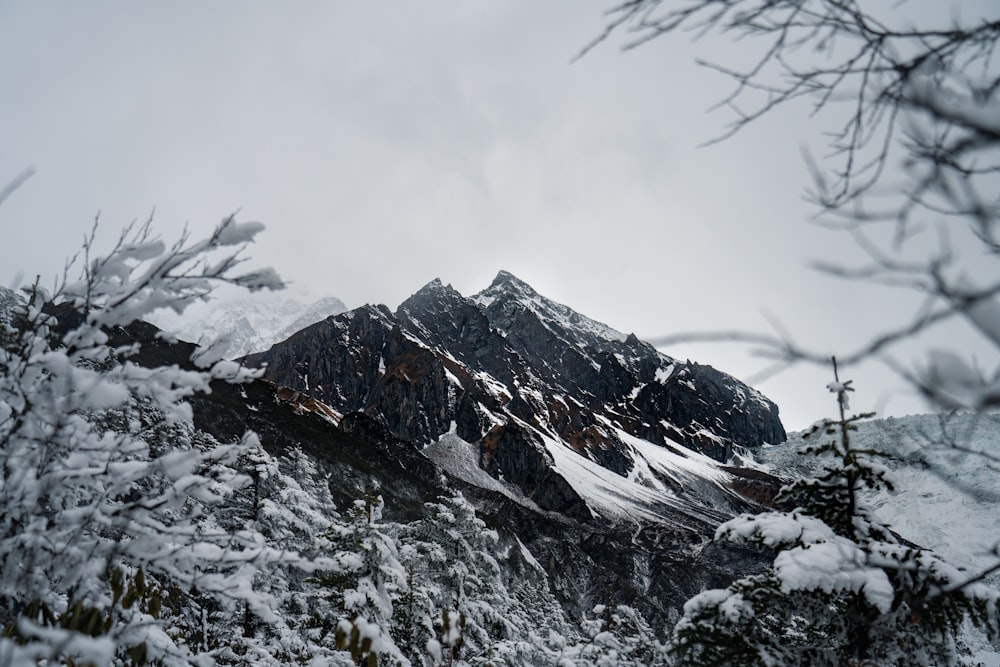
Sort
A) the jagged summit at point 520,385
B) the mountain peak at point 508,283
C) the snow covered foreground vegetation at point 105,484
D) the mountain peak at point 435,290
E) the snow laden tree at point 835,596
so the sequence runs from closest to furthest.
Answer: the snow covered foreground vegetation at point 105,484 < the snow laden tree at point 835,596 < the jagged summit at point 520,385 < the mountain peak at point 435,290 < the mountain peak at point 508,283

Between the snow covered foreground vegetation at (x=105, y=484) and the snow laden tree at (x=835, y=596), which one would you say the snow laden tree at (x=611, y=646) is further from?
the snow covered foreground vegetation at (x=105, y=484)

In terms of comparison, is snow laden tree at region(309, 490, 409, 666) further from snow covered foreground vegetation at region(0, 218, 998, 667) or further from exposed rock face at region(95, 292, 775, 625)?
exposed rock face at region(95, 292, 775, 625)

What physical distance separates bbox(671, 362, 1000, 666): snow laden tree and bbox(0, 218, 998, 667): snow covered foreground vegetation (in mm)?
19

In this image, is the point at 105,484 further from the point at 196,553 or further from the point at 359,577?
the point at 359,577

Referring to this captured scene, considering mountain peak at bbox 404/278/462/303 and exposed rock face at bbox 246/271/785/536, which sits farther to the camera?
mountain peak at bbox 404/278/462/303

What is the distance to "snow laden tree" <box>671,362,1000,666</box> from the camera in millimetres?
3955

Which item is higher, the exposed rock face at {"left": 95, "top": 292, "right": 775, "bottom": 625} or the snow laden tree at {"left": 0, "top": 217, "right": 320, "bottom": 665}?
the exposed rock face at {"left": 95, "top": 292, "right": 775, "bottom": 625}

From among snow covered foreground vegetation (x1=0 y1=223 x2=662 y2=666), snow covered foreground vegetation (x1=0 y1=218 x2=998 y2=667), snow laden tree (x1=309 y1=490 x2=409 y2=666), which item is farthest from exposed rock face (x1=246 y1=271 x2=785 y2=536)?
snow covered foreground vegetation (x1=0 y1=223 x2=662 y2=666)

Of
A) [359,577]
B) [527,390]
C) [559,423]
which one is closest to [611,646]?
[359,577]

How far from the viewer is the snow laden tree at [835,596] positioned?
13.0 feet

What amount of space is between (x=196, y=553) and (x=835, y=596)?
4.84 m

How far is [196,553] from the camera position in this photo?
261 centimetres

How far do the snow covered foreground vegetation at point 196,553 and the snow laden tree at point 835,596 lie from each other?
0.06 feet

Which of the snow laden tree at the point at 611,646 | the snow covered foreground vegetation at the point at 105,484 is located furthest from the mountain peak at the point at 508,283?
the snow covered foreground vegetation at the point at 105,484
